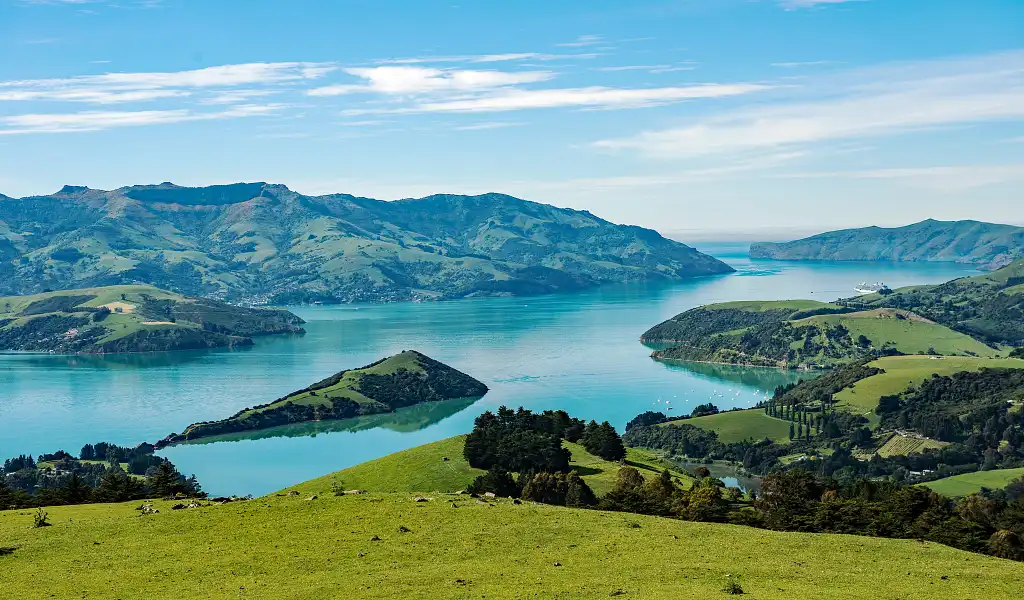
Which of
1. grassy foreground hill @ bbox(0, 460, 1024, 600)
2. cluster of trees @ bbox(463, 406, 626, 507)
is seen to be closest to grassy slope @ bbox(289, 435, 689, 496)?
cluster of trees @ bbox(463, 406, 626, 507)

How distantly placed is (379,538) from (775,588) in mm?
16035

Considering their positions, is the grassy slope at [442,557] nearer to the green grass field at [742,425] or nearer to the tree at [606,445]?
the tree at [606,445]

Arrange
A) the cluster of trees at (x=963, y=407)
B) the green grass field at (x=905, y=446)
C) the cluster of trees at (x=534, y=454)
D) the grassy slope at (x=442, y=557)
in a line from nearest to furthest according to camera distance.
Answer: the grassy slope at (x=442, y=557)
the cluster of trees at (x=534, y=454)
the green grass field at (x=905, y=446)
the cluster of trees at (x=963, y=407)


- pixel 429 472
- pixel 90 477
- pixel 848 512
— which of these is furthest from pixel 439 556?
pixel 90 477

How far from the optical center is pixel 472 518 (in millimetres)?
43281

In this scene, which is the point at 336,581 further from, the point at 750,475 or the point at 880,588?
the point at 750,475

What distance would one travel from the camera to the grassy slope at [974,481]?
126m

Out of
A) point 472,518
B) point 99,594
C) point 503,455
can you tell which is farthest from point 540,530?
point 503,455

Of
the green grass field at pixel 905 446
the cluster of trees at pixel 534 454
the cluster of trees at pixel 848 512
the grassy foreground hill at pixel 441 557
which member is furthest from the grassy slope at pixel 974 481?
the grassy foreground hill at pixel 441 557

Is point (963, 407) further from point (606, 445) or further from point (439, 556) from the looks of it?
point (439, 556)

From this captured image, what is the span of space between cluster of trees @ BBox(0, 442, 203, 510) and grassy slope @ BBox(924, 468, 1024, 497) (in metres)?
95.6

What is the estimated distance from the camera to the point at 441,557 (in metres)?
36.8

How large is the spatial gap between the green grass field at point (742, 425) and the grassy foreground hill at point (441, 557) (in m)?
129

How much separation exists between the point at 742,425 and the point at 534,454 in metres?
107
